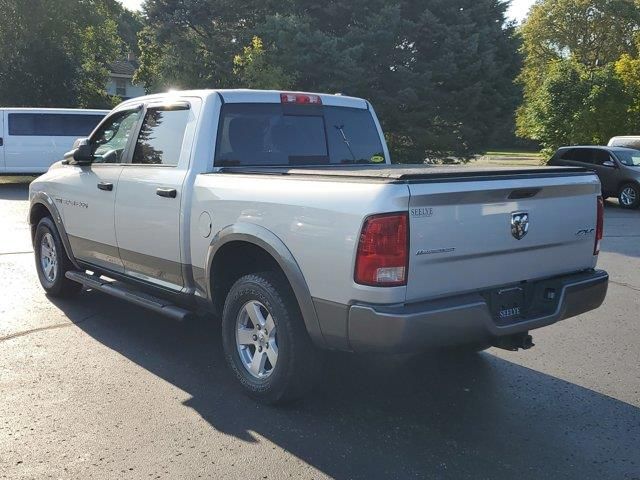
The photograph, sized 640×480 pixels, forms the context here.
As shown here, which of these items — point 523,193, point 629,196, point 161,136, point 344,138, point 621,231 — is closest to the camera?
point 523,193

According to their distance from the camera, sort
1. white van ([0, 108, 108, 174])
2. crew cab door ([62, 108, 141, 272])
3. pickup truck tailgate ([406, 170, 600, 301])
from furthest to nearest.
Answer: white van ([0, 108, 108, 174])
crew cab door ([62, 108, 141, 272])
pickup truck tailgate ([406, 170, 600, 301])

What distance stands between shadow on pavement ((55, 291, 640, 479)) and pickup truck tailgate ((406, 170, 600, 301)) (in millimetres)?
847

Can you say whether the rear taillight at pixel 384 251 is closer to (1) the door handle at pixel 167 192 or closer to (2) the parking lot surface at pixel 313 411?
(2) the parking lot surface at pixel 313 411

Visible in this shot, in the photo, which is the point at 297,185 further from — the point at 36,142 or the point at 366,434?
the point at 36,142

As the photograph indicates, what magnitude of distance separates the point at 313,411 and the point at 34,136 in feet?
59.4

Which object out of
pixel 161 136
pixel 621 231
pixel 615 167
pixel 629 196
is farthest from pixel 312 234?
pixel 615 167

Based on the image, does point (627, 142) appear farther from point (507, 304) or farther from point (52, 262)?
point (507, 304)

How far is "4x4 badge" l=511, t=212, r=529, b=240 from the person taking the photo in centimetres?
394

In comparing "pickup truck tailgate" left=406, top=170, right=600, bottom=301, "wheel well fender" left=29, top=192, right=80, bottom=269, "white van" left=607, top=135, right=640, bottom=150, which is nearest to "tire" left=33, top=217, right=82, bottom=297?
"wheel well fender" left=29, top=192, right=80, bottom=269

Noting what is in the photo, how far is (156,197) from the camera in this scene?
197 inches

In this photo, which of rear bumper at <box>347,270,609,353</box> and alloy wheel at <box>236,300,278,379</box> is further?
alloy wheel at <box>236,300,278,379</box>

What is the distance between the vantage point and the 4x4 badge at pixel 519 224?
3941mm

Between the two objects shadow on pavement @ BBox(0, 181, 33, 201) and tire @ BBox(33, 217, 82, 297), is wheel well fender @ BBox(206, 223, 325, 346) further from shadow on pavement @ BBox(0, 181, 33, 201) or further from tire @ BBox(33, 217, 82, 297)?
shadow on pavement @ BBox(0, 181, 33, 201)

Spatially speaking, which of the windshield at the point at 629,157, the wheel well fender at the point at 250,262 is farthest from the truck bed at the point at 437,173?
the windshield at the point at 629,157
